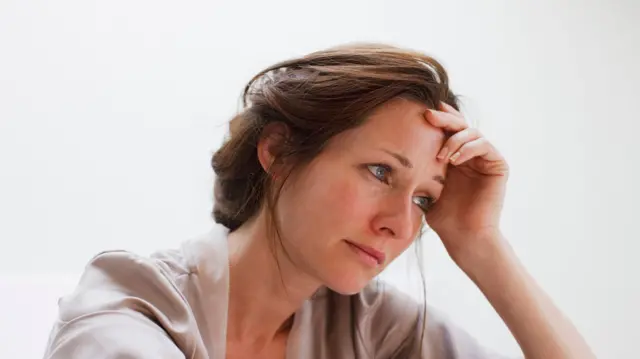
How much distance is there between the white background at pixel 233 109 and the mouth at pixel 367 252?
0.68m

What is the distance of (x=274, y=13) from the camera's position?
1.85 meters

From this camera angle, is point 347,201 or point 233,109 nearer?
point 347,201

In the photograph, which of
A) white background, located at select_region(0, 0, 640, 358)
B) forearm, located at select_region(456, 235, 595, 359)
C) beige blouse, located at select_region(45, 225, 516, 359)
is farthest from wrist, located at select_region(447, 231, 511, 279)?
white background, located at select_region(0, 0, 640, 358)

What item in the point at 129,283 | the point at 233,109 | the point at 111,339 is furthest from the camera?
the point at 233,109

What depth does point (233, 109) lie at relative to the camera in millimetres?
1831

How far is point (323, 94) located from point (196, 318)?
0.35m

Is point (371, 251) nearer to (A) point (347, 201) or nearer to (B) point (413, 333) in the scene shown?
(A) point (347, 201)

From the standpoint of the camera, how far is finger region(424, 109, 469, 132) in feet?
3.62

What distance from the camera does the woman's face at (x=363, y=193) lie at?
3.51ft

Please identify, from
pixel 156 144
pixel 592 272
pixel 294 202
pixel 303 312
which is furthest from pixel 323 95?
pixel 592 272

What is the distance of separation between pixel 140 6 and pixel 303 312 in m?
0.88

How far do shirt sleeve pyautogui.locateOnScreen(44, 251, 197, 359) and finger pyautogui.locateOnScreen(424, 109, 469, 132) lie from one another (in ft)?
1.37

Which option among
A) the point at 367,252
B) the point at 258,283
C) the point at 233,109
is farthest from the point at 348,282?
the point at 233,109

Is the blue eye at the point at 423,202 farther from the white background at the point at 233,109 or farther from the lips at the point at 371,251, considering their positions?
the white background at the point at 233,109
